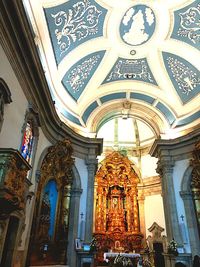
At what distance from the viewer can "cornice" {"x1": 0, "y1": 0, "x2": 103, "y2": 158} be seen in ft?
21.5

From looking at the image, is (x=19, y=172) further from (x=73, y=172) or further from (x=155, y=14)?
(x=155, y=14)

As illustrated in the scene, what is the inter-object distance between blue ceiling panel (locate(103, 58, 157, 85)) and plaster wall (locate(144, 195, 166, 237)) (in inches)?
362

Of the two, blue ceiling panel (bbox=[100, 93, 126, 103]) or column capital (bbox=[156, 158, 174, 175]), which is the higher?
blue ceiling panel (bbox=[100, 93, 126, 103])

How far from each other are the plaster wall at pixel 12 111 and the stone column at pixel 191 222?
28.5 feet

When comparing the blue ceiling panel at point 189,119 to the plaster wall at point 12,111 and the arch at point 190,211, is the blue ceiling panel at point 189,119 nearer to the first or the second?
the arch at point 190,211

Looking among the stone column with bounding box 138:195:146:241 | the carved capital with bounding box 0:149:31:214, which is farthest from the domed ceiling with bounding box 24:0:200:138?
the stone column with bounding box 138:195:146:241

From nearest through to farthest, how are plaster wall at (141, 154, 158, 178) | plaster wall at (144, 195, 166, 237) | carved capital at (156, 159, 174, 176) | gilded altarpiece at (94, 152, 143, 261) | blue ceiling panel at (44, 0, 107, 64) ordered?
blue ceiling panel at (44, 0, 107, 64)
carved capital at (156, 159, 174, 176)
gilded altarpiece at (94, 152, 143, 261)
plaster wall at (144, 195, 166, 237)
plaster wall at (141, 154, 158, 178)

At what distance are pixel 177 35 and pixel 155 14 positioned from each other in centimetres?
145

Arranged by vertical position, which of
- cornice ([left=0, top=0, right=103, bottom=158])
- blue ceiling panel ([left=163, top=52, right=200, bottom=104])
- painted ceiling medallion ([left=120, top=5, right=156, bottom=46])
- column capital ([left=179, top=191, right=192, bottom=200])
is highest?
painted ceiling medallion ([left=120, top=5, right=156, bottom=46])

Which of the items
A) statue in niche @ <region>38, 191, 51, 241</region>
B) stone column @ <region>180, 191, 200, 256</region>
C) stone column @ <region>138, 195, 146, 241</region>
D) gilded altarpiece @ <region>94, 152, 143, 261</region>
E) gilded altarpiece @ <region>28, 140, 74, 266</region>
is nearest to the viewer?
gilded altarpiece @ <region>28, 140, 74, 266</region>

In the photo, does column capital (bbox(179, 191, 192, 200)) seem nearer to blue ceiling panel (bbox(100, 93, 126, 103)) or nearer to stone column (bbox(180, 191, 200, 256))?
stone column (bbox(180, 191, 200, 256))

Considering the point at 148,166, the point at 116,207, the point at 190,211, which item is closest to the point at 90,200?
the point at 190,211

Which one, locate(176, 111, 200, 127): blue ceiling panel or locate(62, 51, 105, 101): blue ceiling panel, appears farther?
locate(176, 111, 200, 127): blue ceiling panel

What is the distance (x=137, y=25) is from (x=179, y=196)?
28.8ft
